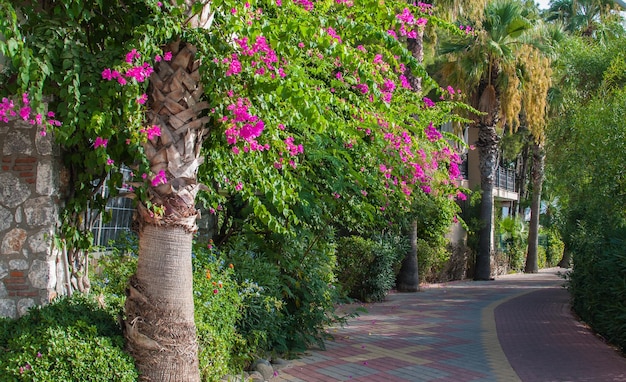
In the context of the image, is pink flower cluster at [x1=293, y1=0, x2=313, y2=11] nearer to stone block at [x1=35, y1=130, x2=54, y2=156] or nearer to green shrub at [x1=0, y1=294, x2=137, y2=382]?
stone block at [x1=35, y1=130, x2=54, y2=156]

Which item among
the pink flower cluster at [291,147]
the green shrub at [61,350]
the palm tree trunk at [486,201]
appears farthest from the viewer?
the palm tree trunk at [486,201]

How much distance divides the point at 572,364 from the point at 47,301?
644 cm

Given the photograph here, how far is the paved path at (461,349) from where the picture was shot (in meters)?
7.41

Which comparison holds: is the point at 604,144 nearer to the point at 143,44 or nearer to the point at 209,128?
the point at 209,128

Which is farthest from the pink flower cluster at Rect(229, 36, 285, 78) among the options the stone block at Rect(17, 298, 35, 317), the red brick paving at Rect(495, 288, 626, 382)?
the red brick paving at Rect(495, 288, 626, 382)

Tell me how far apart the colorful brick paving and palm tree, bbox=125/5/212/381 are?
7.13 ft

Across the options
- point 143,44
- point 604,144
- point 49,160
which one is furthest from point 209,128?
point 604,144

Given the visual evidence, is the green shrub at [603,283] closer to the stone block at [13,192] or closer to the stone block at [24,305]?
the stone block at [24,305]

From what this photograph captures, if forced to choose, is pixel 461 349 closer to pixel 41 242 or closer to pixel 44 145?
pixel 41 242

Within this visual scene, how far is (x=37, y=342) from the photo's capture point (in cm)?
469

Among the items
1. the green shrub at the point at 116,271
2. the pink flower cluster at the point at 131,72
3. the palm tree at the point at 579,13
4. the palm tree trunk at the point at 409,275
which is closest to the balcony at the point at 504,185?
the palm tree at the point at 579,13

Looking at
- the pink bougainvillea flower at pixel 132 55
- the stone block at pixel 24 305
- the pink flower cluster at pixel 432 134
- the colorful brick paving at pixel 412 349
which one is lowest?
the colorful brick paving at pixel 412 349

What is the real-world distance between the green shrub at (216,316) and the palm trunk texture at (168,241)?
0.70m

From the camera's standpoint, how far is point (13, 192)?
5.96m
